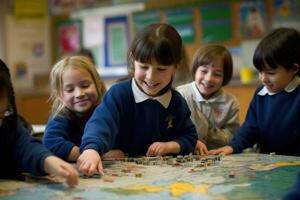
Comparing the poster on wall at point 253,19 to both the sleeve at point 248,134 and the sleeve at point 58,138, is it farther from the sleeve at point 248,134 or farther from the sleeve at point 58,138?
the sleeve at point 58,138

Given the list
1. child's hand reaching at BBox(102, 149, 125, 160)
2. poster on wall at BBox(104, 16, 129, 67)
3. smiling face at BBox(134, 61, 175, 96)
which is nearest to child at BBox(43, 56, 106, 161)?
child's hand reaching at BBox(102, 149, 125, 160)

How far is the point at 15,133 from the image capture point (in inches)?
46.9

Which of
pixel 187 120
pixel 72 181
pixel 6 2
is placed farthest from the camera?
pixel 6 2

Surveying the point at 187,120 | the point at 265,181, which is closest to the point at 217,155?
the point at 187,120

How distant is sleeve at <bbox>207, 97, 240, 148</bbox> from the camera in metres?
1.87

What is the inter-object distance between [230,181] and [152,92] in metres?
0.53

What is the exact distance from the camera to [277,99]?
169 centimetres

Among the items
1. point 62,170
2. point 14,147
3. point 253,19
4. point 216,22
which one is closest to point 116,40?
point 216,22

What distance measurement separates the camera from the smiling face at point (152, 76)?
55.1 inches

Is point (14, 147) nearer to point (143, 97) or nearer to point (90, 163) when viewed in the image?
point (90, 163)

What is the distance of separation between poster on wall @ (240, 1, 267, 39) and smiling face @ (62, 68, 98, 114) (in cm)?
247

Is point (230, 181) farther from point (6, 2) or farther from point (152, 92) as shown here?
point (6, 2)

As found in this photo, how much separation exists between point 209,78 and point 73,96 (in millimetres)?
622

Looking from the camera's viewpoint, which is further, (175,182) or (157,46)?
(157,46)
